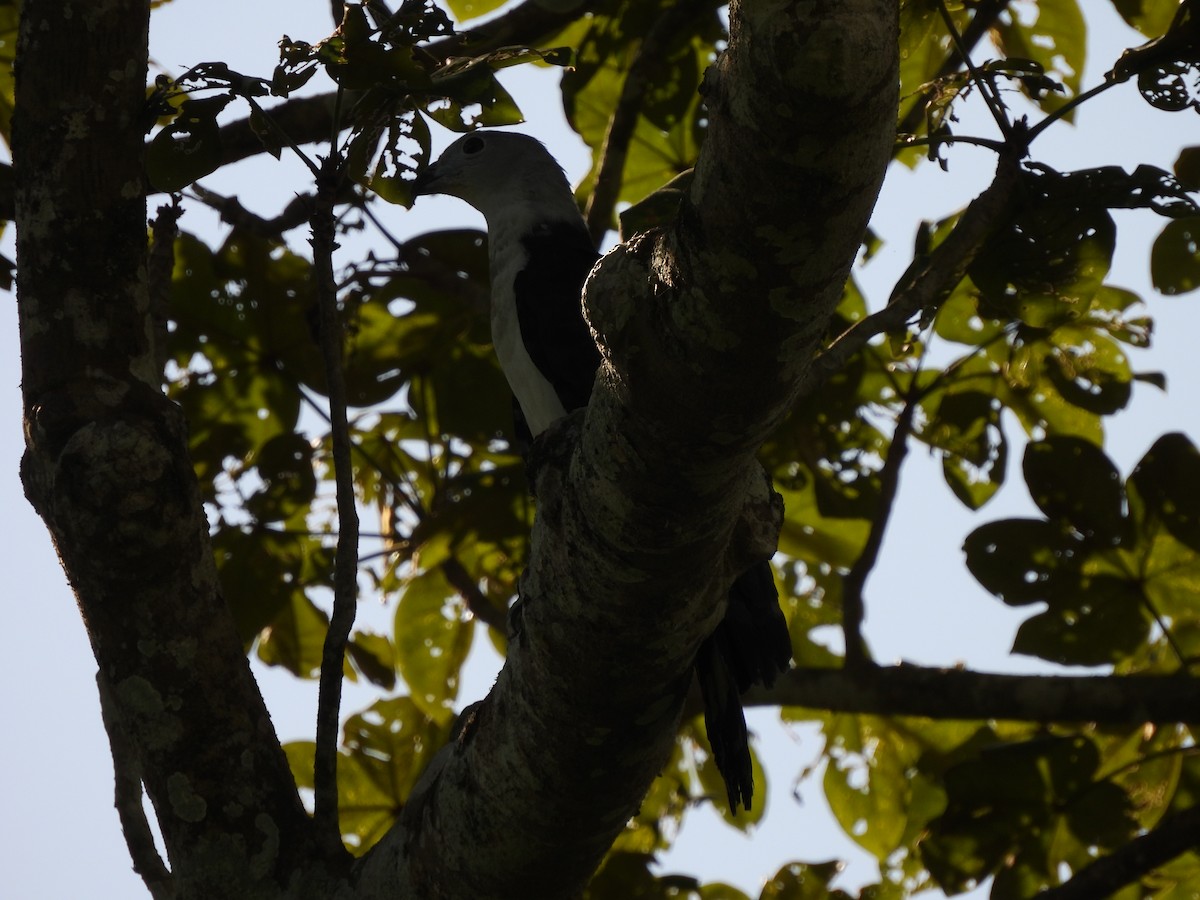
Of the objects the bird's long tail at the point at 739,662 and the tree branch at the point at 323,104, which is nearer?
the bird's long tail at the point at 739,662

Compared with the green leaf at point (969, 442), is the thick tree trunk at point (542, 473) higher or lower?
lower

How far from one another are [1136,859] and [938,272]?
1.40 metres

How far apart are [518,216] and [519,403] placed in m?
0.64

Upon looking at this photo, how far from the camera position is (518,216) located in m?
3.77

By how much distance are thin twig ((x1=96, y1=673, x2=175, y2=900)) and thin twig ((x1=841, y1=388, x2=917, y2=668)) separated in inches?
69.8

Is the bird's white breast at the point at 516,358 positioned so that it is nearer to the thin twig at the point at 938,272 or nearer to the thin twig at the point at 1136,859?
the thin twig at the point at 938,272

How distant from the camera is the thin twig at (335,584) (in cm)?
215

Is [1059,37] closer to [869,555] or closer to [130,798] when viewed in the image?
[869,555]

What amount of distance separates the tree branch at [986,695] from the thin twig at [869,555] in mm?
70

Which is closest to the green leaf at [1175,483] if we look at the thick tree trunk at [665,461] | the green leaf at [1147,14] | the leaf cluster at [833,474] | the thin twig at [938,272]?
the leaf cluster at [833,474]

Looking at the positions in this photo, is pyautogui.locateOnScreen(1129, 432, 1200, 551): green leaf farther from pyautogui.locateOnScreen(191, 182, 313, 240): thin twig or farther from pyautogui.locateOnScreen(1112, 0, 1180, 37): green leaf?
pyautogui.locateOnScreen(191, 182, 313, 240): thin twig

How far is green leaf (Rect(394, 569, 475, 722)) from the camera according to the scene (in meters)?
3.86

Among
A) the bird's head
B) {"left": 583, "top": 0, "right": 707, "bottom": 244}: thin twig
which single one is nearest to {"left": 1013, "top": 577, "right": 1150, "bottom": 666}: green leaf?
{"left": 583, "top": 0, "right": 707, "bottom": 244}: thin twig

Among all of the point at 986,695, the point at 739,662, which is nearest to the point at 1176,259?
the point at 986,695
